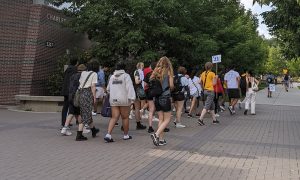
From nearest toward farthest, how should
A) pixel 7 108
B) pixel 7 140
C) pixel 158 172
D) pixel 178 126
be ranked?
pixel 158 172, pixel 7 140, pixel 178 126, pixel 7 108

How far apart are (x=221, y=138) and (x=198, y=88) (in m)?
5.02

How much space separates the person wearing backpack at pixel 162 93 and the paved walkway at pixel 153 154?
0.42 m

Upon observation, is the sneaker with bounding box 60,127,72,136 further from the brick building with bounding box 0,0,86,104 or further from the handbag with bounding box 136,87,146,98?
the brick building with bounding box 0,0,86,104

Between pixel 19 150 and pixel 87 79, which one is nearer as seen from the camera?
pixel 19 150

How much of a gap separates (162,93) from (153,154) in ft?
5.14

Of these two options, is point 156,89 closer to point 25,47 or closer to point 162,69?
point 162,69

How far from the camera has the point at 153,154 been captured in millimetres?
8289

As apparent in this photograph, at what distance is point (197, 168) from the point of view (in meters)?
7.20

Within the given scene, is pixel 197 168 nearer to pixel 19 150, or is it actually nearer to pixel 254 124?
pixel 19 150

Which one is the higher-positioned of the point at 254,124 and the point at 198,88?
the point at 198,88

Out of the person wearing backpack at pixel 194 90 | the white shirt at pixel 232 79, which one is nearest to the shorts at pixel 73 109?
the person wearing backpack at pixel 194 90

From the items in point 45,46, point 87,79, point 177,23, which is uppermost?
point 177,23

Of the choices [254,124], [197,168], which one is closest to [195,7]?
[254,124]

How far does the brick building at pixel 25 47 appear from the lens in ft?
56.9
